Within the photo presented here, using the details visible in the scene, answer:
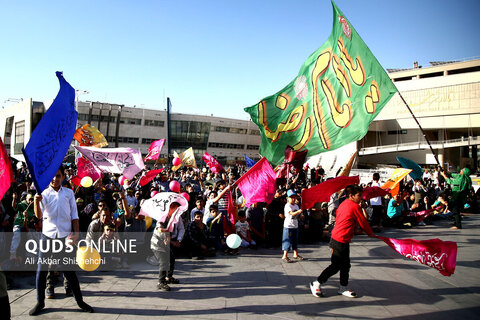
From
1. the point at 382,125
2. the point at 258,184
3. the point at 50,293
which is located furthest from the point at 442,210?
the point at 382,125

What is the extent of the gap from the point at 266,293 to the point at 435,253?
2.65 meters

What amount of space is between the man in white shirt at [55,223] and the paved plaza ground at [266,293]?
277 millimetres

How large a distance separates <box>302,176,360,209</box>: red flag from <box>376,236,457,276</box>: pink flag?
154cm

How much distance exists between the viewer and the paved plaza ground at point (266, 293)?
478 centimetres

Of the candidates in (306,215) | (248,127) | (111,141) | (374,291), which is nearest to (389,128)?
(248,127)

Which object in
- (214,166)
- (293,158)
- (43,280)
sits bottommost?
(43,280)

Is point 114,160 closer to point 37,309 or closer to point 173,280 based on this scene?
point 173,280

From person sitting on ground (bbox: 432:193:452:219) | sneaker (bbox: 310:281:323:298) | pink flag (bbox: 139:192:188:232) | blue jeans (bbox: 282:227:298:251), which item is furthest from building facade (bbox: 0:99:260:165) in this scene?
sneaker (bbox: 310:281:323:298)

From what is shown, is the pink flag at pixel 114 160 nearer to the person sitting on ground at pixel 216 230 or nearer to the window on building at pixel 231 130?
the person sitting on ground at pixel 216 230

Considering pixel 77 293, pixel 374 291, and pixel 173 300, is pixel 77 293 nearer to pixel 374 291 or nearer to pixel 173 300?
pixel 173 300

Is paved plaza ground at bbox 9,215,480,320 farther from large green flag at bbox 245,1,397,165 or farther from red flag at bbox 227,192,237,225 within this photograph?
large green flag at bbox 245,1,397,165

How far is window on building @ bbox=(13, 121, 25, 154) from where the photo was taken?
189 feet

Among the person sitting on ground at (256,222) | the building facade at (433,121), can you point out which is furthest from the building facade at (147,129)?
the person sitting on ground at (256,222)

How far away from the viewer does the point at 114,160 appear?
8.55 metres
